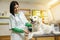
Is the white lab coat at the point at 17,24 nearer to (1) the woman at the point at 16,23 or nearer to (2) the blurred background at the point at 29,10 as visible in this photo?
(1) the woman at the point at 16,23

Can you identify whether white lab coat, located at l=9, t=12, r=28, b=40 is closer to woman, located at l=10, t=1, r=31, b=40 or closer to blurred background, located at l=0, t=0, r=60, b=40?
woman, located at l=10, t=1, r=31, b=40

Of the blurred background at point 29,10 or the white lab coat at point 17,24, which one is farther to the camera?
the blurred background at point 29,10

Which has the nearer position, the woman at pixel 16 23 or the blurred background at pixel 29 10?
the woman at pixel 16 23

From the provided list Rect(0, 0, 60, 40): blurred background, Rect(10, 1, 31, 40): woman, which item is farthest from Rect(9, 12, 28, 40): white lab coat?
Rect(0, 0, 60, 40): blurred background

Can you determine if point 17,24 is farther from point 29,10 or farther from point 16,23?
point 29,10

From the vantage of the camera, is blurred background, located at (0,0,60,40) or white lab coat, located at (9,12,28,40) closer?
white lab coat, located at (9,12,28,40)

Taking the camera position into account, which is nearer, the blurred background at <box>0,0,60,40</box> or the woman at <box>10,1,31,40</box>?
the woman at <box>10,1,31,40</box>

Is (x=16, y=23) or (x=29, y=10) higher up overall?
(x=29, y=10)

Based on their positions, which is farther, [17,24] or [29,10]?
[29,10]

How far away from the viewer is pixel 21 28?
5.45ft

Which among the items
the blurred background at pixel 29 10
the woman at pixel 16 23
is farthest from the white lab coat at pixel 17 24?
the blurred background at pixel 29 10

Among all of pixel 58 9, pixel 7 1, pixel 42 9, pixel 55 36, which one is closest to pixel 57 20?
pixel 58 9

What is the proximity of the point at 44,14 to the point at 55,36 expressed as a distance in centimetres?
226

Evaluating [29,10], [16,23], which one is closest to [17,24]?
[16,23]
